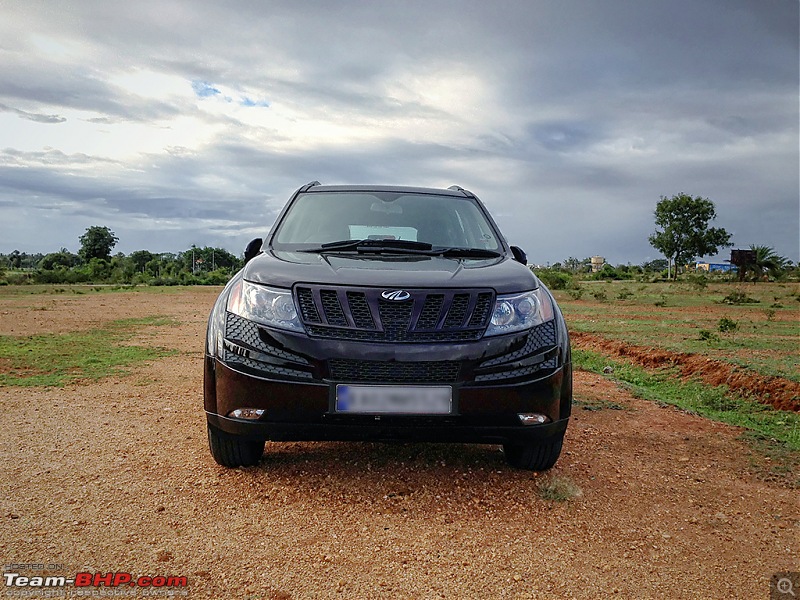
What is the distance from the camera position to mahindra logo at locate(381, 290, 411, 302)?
3.35 metres

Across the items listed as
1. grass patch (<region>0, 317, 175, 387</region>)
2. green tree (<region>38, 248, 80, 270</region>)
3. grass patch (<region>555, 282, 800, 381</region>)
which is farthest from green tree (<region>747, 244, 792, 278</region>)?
green tree (<region>38, 248, 80, 270</region>)

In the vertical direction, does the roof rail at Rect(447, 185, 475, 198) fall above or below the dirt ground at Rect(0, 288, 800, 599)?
above

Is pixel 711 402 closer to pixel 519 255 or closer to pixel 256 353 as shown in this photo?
pixel 519 255

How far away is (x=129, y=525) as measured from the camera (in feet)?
10.0

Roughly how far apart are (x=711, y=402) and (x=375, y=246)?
421cm

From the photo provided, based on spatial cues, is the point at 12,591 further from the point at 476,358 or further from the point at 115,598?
the point at 476,358

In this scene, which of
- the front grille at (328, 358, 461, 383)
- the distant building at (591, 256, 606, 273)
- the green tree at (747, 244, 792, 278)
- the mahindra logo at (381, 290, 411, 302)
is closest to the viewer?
the front grille at (328, 358, 461, 383)

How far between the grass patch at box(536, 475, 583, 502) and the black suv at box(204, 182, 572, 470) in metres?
0.16

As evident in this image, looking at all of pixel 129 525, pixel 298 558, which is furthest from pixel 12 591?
pixel 298 558

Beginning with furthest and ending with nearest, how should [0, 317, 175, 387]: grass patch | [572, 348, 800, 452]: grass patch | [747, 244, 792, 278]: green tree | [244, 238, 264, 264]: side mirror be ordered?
[747, 244, 792, 278]: green tree → [0, 317, 175, 387]: grass patch → [572, 348, 800, 452]: grass patch → [244, 238, 264, 264]: side mirror

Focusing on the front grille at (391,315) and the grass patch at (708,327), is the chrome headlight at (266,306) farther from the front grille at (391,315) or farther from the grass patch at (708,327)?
the grass patch at (708,327)

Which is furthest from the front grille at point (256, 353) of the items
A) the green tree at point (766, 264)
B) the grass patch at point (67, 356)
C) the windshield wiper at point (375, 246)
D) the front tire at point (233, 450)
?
the green tree at point (766, 264)

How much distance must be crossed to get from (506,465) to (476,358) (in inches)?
41.7

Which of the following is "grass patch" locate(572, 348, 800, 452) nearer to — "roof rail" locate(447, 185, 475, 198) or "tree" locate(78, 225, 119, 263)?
"roof rail" locate(447, 185, 475, 198)
